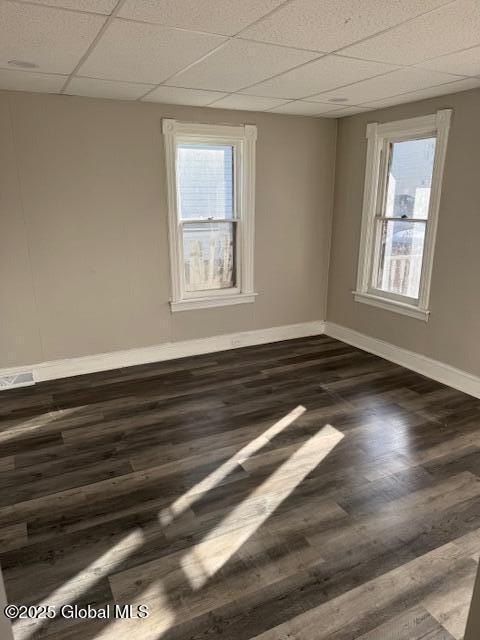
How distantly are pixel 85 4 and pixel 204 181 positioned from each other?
103 inches

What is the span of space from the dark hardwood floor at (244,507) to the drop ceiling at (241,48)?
96.6 inches

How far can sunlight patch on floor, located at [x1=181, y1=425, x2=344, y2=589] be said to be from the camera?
208 centimetres

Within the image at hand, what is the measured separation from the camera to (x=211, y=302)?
189 inches

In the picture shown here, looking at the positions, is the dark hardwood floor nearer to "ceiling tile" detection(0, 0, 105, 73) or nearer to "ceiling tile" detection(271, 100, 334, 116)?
"ceiling tile" detection(0, 0, 105, 73)

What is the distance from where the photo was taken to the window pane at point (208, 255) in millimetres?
4609

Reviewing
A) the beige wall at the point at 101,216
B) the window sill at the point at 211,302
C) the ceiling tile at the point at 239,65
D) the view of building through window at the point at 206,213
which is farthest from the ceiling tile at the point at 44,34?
the window sill at the point at 211,302

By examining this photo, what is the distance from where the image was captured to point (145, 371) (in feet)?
14.4

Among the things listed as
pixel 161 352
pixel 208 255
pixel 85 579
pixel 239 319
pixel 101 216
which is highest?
pixel 101 216

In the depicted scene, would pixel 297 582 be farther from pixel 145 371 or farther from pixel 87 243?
pixel 87 243

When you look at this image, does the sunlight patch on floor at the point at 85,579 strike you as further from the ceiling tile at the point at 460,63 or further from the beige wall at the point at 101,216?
the ceiling tile at the point at 460,63

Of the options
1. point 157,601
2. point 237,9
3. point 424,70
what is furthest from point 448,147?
point 157,601

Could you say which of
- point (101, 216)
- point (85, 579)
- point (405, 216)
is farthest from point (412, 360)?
point (85, 579)

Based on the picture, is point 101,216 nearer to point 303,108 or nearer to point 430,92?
point 303,108

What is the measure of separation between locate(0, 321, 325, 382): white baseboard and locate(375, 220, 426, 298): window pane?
3.85ft
